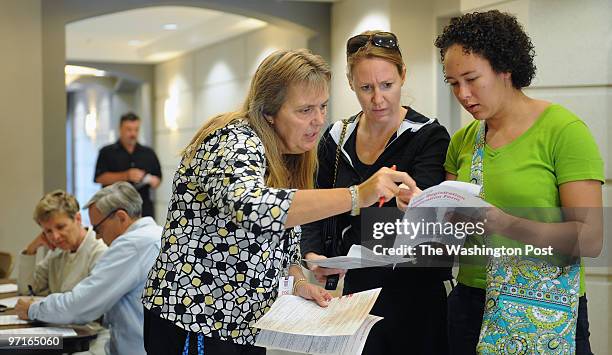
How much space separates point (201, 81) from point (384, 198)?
30.6 ft

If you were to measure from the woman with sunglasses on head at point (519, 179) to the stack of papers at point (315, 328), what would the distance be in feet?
0.98

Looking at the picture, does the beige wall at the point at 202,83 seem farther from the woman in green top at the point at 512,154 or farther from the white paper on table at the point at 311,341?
the white paper on table at the point at 311,341

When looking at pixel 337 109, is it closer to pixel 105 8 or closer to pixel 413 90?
pixel 413 90

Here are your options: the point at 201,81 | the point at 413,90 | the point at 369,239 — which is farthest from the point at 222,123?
the point at 201,81

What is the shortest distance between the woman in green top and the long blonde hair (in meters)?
0.36

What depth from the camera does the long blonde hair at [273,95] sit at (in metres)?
1.87

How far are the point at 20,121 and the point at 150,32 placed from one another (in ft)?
15.4

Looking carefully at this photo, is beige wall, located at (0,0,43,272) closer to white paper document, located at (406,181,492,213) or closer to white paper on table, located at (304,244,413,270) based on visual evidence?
white paper on table, located at (304,244,413,270)

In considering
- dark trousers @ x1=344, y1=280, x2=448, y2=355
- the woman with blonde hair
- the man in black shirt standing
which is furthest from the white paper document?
the man in black shirt standing

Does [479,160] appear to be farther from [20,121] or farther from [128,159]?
[128,159]

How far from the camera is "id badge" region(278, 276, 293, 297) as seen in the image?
1.97m

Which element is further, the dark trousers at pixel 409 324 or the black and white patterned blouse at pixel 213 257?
the dark trousers at pixel 409 324

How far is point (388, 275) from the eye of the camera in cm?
228

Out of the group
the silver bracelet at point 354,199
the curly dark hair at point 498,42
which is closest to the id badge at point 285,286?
the silver bracelet at point 354,199
